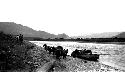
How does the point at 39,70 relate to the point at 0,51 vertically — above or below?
below

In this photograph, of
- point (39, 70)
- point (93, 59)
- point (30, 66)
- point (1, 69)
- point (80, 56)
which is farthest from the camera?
point (80, 56)

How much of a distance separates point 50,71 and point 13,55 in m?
5.44

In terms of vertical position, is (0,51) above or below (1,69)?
above

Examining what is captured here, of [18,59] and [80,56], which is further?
[80,56]

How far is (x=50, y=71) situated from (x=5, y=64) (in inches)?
195

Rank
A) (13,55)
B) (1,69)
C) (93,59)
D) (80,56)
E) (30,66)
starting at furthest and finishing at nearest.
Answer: (80,56) → (93,59) → (13,55) → (30,66) → (1,69)

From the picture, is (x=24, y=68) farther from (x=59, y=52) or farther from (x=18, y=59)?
(x=59, y=52)

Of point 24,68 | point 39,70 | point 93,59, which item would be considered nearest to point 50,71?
point 39,70

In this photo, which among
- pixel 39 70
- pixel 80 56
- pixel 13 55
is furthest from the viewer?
pixel 80 56

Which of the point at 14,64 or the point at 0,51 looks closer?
the point at 14,64

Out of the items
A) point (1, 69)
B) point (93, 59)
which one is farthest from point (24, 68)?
point (93, 59)

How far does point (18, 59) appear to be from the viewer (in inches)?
926

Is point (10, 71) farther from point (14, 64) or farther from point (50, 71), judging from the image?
point (50, 71)

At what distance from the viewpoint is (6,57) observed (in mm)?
22078
